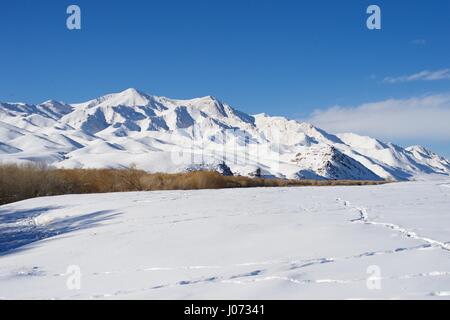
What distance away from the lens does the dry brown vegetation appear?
2503cm

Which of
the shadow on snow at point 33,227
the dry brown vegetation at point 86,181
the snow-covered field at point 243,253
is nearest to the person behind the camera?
the snow-covered field at point 243,253

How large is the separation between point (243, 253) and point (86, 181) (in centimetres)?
2210

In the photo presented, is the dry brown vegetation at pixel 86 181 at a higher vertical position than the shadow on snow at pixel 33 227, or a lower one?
higher

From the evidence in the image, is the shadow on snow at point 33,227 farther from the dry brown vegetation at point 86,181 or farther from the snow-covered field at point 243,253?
the dry brown vegetation at point 86,181

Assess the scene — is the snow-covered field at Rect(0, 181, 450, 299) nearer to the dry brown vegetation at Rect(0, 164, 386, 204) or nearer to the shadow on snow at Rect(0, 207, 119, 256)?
the shadow on snow at Rect(0, 207, 119, 256)

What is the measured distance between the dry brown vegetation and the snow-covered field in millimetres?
14004

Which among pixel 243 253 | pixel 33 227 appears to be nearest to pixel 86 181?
pixel 33 227

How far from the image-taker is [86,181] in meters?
27.1

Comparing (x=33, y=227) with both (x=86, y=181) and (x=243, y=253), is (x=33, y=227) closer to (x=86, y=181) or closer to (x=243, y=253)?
(x=243, y=253)

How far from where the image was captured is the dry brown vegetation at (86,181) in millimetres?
25031

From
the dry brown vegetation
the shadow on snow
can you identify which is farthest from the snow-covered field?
the dry brown vegetation

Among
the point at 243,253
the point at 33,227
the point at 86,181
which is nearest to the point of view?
the point at 243,253

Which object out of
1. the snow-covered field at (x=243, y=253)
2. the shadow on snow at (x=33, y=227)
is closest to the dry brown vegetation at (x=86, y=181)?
the shadow on snow at (x=33, y=227)

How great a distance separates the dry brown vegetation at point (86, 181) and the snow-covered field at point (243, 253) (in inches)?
551
